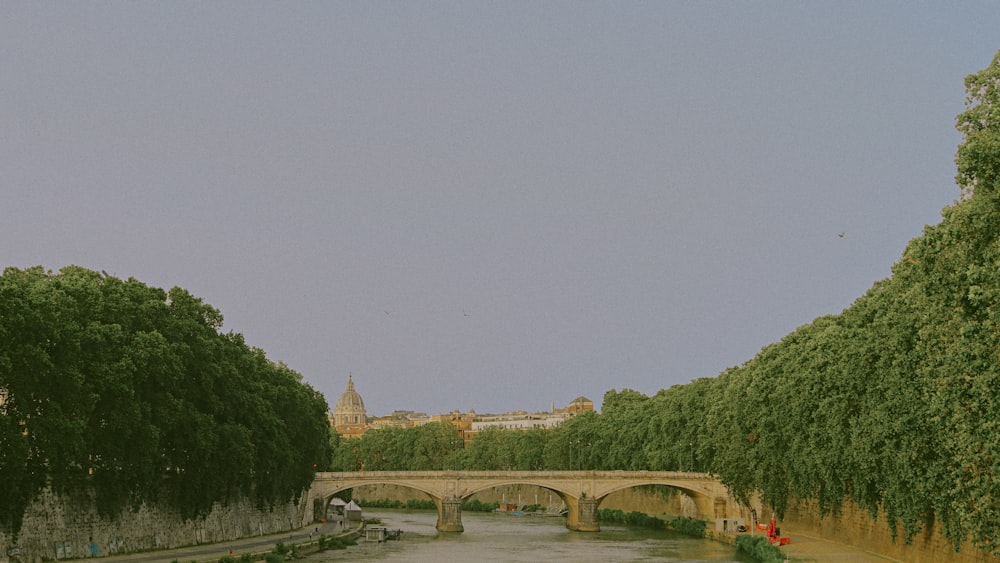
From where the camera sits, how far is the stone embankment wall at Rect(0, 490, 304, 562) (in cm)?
5169

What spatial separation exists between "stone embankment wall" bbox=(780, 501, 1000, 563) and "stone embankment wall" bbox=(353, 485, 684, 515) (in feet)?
93.8

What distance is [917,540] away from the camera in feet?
167

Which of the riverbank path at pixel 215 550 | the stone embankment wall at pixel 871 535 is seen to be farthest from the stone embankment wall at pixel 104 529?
the stone embankment wall at pixel 871 535

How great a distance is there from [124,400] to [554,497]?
3816 inches

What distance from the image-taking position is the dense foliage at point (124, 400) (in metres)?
47.8

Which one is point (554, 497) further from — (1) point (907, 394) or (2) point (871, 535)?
(1) point (907, 394)

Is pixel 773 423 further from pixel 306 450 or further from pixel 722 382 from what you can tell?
pixel 306 450

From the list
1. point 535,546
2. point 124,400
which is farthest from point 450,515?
point 124,400

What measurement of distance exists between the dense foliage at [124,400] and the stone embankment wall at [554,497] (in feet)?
154

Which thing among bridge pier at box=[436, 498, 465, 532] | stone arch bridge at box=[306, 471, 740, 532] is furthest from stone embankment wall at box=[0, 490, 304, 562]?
bridge pier at box=[436, 498, 465, 532]

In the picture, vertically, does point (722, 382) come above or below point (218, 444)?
above

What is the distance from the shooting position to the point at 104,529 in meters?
57.0

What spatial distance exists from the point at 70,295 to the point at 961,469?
124ft

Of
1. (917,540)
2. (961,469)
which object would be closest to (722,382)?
(917,540)
